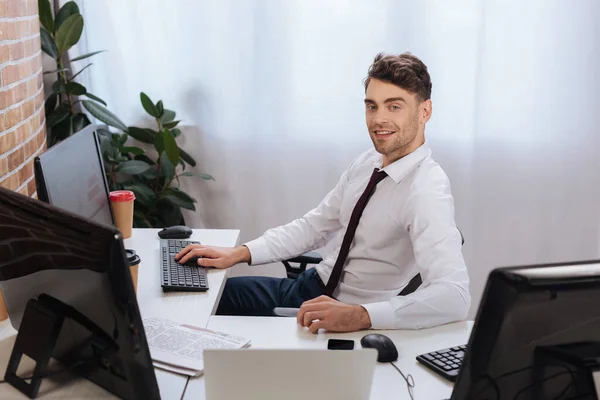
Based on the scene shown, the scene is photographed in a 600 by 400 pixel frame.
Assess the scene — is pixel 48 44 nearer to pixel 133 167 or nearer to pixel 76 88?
pixel 76 88

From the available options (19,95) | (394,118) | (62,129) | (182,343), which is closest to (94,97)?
(62,129)

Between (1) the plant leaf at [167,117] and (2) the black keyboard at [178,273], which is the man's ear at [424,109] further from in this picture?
(1) the plant leaf at [167,117]

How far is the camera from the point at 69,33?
293cm

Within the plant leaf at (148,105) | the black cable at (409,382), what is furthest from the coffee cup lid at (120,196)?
the black cable at (409,382)

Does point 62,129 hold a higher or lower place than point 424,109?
lower

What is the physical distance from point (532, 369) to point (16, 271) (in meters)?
0.97

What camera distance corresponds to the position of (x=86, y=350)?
1.34 meters

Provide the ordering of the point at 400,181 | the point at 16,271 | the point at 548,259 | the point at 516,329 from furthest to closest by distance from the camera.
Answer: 1. the point at 548,259
2. the point at 400,181
3. the point at 16,271
4. the point at 516,329

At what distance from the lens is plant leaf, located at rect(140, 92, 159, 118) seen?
308 centimetres

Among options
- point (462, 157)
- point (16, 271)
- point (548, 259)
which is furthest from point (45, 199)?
point (548, 259)

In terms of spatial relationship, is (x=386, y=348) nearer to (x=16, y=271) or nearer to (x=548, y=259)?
(x=16, y=271)

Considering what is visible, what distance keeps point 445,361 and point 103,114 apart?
6.41ft

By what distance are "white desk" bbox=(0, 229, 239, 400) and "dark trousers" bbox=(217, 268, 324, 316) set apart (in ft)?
0.55

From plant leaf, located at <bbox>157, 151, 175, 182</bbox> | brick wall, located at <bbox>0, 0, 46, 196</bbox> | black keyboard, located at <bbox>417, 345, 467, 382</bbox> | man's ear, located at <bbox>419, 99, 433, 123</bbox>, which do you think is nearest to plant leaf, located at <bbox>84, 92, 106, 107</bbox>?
plant leaf, located at <bbox>157, 151, 175, 182</bbox>
